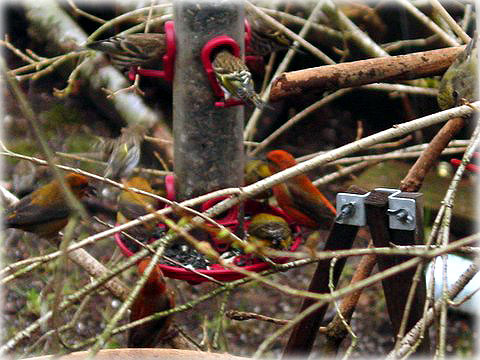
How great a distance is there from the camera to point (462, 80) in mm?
2445

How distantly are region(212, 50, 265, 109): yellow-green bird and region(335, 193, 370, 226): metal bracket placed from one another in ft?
2.96

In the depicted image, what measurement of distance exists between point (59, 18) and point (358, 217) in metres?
2.95

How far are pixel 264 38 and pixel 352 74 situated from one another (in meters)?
1.90

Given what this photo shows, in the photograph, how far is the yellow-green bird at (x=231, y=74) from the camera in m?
2.80

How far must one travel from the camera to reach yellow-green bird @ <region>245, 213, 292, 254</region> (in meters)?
2.87

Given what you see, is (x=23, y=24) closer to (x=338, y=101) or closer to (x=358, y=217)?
(x=338, y=101)

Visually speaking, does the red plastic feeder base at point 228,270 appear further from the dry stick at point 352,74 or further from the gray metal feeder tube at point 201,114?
the dry stick at point 352,74

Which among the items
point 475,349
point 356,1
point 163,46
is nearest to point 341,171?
point 163,46

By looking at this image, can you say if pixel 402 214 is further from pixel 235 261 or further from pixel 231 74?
pixel 231 74

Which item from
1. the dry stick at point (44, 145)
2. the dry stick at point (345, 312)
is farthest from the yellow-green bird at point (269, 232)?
the dry stick at point (44, 145)

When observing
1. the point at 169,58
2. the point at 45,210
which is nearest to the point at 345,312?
the point at 169,58

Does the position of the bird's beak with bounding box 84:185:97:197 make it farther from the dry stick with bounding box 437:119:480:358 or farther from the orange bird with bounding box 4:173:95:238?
the dry stick with bounding box 437:119:480:358

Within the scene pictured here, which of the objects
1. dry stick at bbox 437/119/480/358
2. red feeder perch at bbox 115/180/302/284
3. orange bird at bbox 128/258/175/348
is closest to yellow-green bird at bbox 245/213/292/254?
A: red feeder perch at bbox 115/180/302/284

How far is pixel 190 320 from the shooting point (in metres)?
4.89
